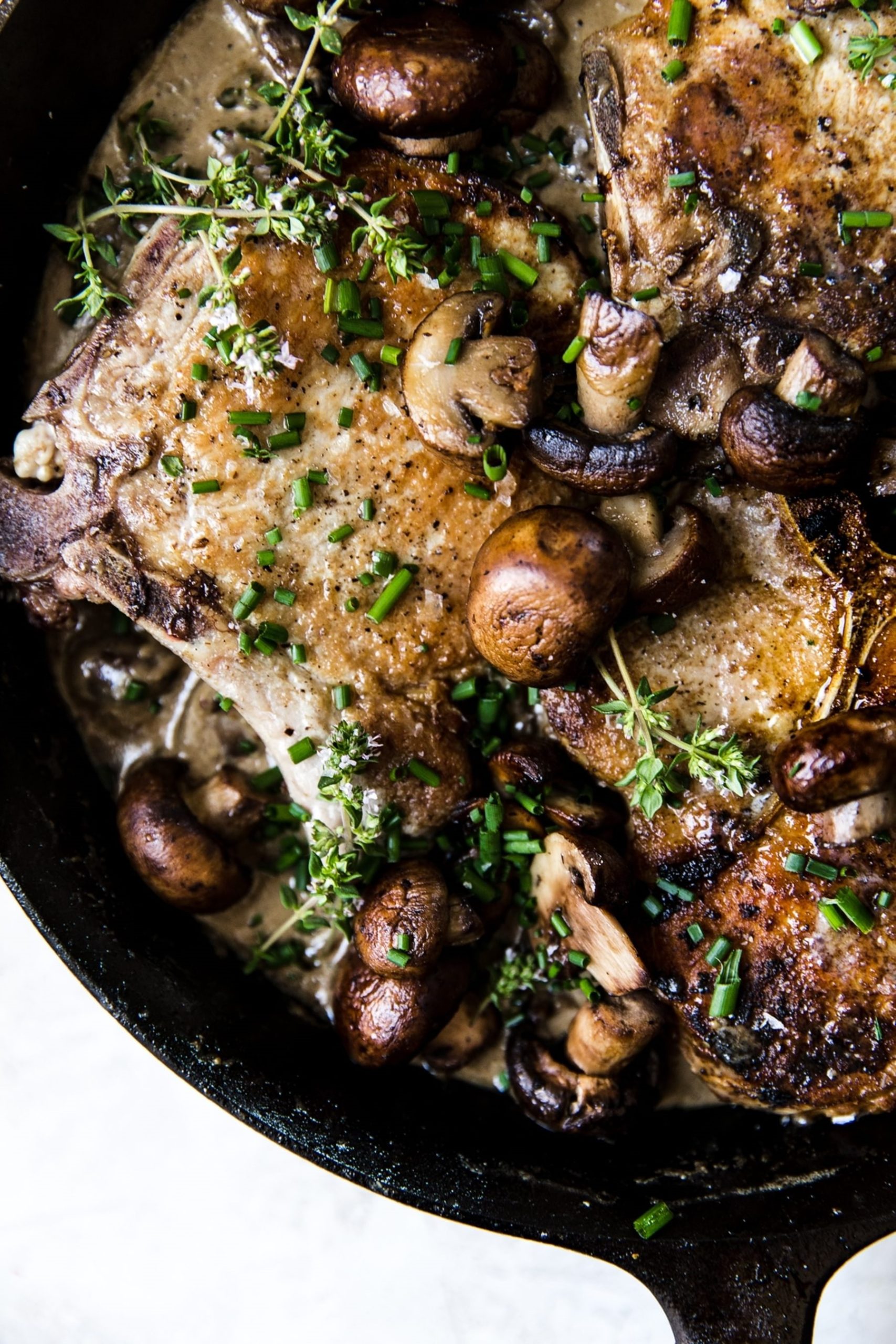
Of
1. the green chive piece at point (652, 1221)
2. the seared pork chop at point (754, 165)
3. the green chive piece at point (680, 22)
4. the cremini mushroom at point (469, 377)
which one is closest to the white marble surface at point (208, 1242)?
the green chive piece at point (652, 1221)

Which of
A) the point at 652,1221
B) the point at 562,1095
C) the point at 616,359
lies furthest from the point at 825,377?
the point at 652,1221

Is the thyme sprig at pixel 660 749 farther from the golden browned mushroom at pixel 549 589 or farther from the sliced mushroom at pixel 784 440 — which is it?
the sliced mushroom at pixel 784 440

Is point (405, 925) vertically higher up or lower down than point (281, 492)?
lower down

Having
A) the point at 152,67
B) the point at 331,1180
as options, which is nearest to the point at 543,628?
the point at 152,67

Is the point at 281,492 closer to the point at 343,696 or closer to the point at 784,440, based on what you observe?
the point at 343,696

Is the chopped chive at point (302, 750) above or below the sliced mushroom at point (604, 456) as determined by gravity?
below

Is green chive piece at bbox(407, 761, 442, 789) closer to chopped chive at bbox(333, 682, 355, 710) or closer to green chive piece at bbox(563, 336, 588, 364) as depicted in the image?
chopped chive at bbox(333, 682, 355, 710)

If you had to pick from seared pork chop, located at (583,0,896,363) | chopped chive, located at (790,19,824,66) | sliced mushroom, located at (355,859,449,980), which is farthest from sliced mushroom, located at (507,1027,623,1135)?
chopped chive, located at (790,19,824,66)
